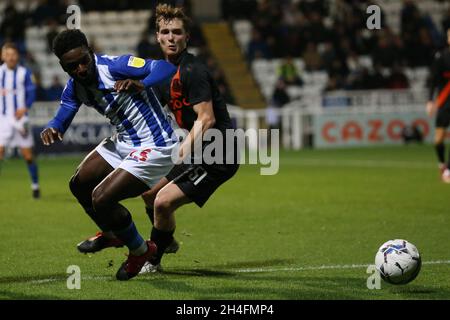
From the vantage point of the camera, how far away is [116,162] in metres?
7.69

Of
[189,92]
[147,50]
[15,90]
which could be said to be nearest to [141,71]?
[189,92]

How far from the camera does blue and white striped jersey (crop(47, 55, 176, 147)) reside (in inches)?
284

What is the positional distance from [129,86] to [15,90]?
7818 mm

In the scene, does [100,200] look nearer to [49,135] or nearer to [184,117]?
[49,135]

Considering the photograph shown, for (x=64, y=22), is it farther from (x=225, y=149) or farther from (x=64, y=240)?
(x=225, y=149)

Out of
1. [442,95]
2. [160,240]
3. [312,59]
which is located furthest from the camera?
[312,59]

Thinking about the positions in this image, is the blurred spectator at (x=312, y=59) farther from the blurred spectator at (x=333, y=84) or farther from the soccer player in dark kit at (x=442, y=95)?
the soccer player in dark kit at (x=442, y=95)

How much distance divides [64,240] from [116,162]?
102 inches

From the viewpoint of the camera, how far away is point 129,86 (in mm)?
6984

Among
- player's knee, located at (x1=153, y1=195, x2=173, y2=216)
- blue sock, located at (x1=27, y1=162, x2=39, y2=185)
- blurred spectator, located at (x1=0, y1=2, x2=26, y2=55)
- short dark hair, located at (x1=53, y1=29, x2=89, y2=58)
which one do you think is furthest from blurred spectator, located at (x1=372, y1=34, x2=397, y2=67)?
short dark hair, located at (x1=53, y1=29, x2=89, y2=58)

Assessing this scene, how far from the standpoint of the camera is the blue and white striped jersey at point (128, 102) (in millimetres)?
7207

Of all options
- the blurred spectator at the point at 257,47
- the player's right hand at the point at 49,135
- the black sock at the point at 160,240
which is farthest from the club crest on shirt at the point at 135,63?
the blurred spectator at the point at 257,47

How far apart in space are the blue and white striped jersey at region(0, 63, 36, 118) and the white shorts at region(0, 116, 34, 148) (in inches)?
5.5
